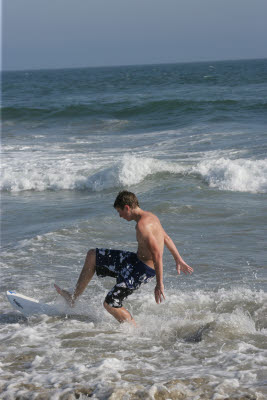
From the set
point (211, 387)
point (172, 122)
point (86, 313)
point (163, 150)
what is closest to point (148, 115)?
point (172, 122)

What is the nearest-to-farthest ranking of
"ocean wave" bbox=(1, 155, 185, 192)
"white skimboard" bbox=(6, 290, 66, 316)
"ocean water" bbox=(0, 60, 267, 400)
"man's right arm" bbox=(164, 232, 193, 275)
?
"ocean water" bbox=(0, 60, 267, 400) < "man's right arm" bbox=(164, 232, 193, 275) < "white skimboard" bbox=(6, 290, 66, 316) < "ocean wave" bbox=(1, 155, 185, 192)

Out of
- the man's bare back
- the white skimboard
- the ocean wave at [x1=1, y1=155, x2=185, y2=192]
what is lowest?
the white skimboard

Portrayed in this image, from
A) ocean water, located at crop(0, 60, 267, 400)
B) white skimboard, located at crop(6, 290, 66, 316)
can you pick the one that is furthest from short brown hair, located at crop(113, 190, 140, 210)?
white skimboard, located at crop(6, 290, 66, 316)

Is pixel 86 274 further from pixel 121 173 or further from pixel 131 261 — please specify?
pixel 121 173

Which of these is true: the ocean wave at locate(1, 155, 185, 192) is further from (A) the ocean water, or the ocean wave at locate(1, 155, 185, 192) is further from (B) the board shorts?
(B) the board shorts

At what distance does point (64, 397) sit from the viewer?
3883mm

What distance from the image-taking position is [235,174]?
477 inches

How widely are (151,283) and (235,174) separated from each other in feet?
19.5

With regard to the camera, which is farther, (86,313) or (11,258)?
(11,258)

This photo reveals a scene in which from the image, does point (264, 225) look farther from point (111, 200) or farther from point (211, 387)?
point (211, 387)

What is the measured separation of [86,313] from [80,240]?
2722mm

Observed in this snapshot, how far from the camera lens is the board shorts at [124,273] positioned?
5149 mm

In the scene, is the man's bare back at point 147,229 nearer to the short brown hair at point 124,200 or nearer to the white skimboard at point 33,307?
the short brown hair at point 124,200

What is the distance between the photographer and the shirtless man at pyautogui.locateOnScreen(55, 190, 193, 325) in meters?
4.95
